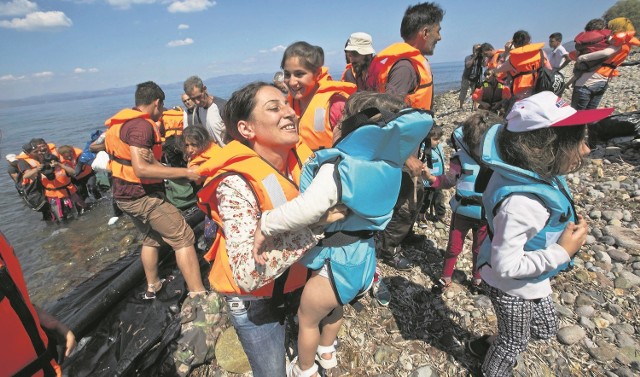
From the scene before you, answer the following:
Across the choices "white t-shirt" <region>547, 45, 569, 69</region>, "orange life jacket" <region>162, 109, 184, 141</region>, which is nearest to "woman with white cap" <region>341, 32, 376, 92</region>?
"orange life jacket" <region>162, 109, 184, 141</region>

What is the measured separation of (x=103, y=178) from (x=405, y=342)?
10.7 meters

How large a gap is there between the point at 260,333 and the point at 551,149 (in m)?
2.08

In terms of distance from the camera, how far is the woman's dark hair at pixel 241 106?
1844 mm

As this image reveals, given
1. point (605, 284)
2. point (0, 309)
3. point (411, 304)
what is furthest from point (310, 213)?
point (605, 284)

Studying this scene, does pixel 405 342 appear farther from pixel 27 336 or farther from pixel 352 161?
pixel 27 336

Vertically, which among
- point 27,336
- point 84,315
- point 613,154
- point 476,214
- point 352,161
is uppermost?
point 352,161

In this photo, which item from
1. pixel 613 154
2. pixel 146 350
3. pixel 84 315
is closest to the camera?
pixel 146 350

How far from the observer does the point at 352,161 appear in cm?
150

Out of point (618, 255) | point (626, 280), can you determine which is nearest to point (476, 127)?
point (626, 280)

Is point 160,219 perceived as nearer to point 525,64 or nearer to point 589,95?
point 525,64

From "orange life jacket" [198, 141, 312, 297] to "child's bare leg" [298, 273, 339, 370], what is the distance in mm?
137

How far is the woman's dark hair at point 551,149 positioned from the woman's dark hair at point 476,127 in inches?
47.9

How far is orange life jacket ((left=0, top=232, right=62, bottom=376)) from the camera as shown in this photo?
56.3 inches

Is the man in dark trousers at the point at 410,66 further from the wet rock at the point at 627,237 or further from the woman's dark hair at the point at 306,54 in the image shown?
the wet rock at the point at 627,237
